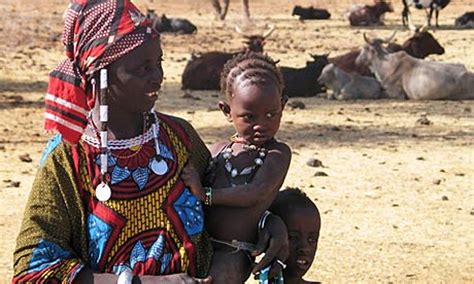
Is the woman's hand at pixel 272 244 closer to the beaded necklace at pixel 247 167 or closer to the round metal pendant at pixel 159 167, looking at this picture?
the beaded necklace at pixel 247 167

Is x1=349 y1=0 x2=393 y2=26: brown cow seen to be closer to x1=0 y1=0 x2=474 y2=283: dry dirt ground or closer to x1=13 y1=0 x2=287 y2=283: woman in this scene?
x1=0 y1=0 x2=474 y2=283: dry dirt ground

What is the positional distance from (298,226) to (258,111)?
1.44 ft

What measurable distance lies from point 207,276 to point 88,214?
43cm

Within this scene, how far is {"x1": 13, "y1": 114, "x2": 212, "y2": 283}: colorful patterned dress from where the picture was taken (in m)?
3.58

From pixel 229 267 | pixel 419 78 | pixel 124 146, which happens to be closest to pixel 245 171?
pixel 229 267

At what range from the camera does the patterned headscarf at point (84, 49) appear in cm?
363

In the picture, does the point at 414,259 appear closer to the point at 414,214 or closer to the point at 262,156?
the point at 414,214

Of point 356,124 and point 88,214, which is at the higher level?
point 88,214

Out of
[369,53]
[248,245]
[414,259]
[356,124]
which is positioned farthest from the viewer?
[369,53]

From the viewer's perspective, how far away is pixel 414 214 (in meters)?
8.27

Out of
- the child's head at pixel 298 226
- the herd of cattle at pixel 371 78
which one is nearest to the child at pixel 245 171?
the child's head at pixel 298 226

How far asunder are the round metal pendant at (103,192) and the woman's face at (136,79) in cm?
25

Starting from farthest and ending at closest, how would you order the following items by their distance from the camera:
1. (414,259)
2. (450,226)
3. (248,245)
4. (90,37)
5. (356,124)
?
(356,124)
(450,226)
(414,259)
(248,245)
(90,37)

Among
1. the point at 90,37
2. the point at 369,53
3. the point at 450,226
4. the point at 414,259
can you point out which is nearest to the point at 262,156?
the point at 90,37
